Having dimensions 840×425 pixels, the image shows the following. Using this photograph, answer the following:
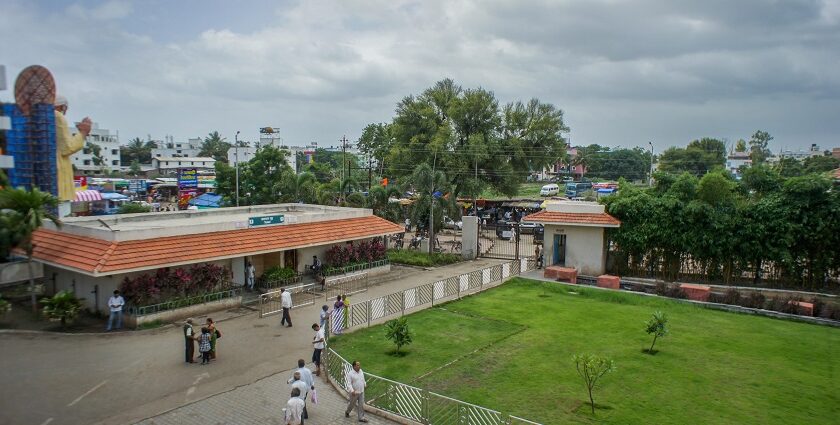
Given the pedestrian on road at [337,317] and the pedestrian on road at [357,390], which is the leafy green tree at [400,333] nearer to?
the pedestrian on road at [337,317]

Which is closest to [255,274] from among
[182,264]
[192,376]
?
[182,264]

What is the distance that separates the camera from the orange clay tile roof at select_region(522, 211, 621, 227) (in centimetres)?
2769

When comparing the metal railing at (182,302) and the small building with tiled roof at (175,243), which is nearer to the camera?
the metal railing at (182,302)

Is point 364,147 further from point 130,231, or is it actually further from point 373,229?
point 130,231

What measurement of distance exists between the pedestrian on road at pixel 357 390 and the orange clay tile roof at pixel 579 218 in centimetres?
1897

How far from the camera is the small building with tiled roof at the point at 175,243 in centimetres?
1905

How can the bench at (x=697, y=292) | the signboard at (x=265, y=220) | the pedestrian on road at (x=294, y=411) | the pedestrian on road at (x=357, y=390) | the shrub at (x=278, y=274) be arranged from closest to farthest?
1. the pedestrian on road at (x=294, y=411)
2. the pedestrian on road at (x=357, y=390)
3. the bench at (x=697, y=292)
4. the shrub at (x=278, y=274)
5. the signboard at (x=265, y=220)

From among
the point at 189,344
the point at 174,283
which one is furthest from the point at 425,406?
the point at 174,283

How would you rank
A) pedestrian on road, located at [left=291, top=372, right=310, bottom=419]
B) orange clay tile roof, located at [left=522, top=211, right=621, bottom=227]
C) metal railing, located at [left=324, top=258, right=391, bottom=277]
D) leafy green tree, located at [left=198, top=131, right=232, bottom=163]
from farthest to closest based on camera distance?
1. leafy green tree, located at [left=198, top=131, right=232, bottom=163]
2. orange clay tile roof, located at [left=522, top=211, right=621, bottom=227]
3. metal railing, located at [left=324, top=258, right=391, bottom=277]
4. pedestrian on road, located at [left=291, top=372, right=310, bottom=419]

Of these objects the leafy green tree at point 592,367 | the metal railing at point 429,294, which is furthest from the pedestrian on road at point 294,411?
the metal railing at point 429,294

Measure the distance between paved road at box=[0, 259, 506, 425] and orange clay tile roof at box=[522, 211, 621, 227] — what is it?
47.9ft

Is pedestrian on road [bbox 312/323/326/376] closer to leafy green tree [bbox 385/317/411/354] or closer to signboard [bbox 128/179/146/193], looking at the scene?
→ leafy green tree [bbox 385/317/411/354]

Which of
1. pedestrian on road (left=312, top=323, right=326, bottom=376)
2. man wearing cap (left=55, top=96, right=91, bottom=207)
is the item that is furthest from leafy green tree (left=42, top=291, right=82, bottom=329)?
man wearing cap (left=55, top=96, right=91, bottom=207)

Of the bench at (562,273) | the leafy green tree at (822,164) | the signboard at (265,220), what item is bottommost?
the bench at (562,273)
